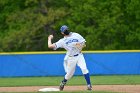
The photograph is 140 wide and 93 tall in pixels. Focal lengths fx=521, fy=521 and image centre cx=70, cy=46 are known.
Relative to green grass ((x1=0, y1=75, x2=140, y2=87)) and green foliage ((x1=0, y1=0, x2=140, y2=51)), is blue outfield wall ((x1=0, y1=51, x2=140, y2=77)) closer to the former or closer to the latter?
green grass ((x1=0, y1=75, x2=140, y2=87))

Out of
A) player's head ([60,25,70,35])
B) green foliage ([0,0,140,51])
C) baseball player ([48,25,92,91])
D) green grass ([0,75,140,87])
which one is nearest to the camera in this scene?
player's head ([60,25,70,35])

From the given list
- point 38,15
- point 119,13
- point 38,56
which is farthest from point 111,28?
point 38,56

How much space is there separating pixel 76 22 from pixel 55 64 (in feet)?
47.3

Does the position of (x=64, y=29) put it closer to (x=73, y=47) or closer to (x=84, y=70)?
(x=73, y=47)

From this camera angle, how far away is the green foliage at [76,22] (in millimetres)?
37344

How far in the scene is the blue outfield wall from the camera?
Answer: 24.7 meters

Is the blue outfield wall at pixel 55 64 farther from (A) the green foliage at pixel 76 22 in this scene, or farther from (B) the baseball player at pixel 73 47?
A: (A) the green foliage at pixel 76 22

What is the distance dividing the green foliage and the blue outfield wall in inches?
475

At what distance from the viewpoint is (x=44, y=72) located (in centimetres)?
2477

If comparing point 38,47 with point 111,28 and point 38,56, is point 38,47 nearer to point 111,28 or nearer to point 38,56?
point 111,28

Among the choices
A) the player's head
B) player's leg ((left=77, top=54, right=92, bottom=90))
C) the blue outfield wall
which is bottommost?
the blue outfield wall

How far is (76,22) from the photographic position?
3878cm

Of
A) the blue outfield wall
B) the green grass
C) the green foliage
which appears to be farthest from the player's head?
the green foliage

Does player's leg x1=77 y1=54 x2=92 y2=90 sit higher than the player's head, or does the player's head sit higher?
the player's head
